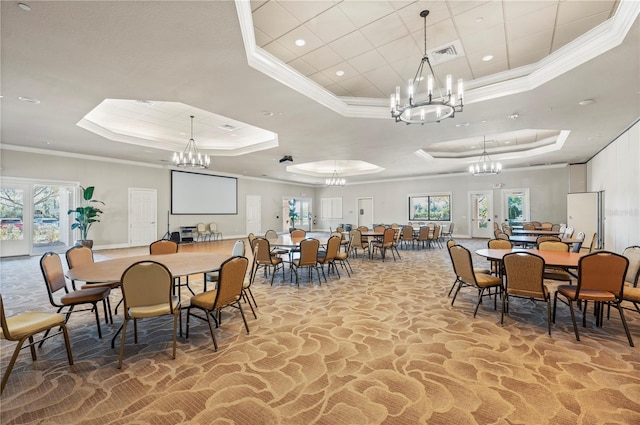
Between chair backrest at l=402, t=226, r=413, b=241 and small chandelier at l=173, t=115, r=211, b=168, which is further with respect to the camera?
chair backrest at l=402, t=226, r=413, b=241

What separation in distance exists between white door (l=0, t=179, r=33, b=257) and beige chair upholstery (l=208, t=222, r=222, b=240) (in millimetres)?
5940

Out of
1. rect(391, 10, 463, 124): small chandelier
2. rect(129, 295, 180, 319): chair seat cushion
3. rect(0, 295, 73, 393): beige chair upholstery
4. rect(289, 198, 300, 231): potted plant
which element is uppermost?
rect(391, 10, 463, 124): small chandelier

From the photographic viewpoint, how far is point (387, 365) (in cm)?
267

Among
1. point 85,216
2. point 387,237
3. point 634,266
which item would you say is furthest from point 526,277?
point 85,216

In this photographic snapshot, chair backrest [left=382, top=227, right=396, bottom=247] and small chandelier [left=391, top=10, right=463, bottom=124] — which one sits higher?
small chandelier [left=391, top=10, right=463, bottom=124]

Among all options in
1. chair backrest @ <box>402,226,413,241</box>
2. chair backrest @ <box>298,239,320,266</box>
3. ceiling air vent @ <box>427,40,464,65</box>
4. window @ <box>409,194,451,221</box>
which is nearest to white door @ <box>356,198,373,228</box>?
window @ <box>409,194,451,221</box>

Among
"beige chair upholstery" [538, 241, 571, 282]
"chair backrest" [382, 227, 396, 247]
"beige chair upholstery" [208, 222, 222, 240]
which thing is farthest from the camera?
"beige chair upholstery" [208, 222, 222, 240]

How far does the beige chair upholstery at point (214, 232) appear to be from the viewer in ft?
44.0

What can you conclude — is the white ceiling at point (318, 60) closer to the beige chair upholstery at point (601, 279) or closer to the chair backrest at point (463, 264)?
the beige chair upholstery at point (601, 279)

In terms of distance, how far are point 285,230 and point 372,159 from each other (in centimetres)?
864

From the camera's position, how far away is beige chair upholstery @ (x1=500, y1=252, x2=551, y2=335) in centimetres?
329

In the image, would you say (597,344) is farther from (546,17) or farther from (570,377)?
(546,17)

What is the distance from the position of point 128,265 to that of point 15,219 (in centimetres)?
862

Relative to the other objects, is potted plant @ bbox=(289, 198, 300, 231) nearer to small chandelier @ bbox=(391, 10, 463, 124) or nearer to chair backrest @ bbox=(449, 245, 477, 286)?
small chandelier @ bbox=(391, 10, 463, 124)
